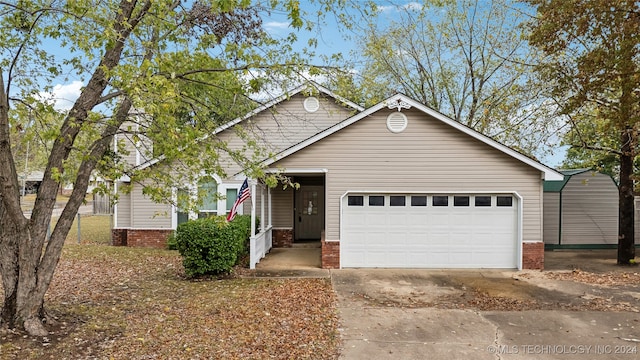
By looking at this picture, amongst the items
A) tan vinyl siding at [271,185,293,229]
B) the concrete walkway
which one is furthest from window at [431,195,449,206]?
tan vinyl siding at [271,185,293,229]

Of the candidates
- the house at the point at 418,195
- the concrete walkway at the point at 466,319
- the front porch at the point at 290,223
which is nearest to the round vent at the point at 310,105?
the front porch at the point at 290,223

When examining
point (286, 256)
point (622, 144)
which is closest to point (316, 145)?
point (286, 256)

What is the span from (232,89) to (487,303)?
6.31 meters

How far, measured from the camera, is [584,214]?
15.5m

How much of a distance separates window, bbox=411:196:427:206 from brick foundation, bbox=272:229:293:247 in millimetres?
5462

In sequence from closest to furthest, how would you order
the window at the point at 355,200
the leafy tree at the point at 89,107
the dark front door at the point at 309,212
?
the leafy tree at the point at 89,107 < the window at the point at 355,200 < the dark front door at the point at 309,212

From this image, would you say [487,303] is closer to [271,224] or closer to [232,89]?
[232,89]

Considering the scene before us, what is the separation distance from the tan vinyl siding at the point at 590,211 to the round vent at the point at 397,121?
25.3 feet

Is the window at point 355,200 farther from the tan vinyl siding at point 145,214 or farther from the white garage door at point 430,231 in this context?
the tan vinyl siding at point 145,214

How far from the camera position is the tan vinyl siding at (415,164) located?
11.8 meters

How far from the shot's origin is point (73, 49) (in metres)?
6.45

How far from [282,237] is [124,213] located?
587 centimetres

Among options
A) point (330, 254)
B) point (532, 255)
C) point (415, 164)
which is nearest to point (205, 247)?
point (330, 254)

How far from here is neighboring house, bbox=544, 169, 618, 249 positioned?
611 inches
